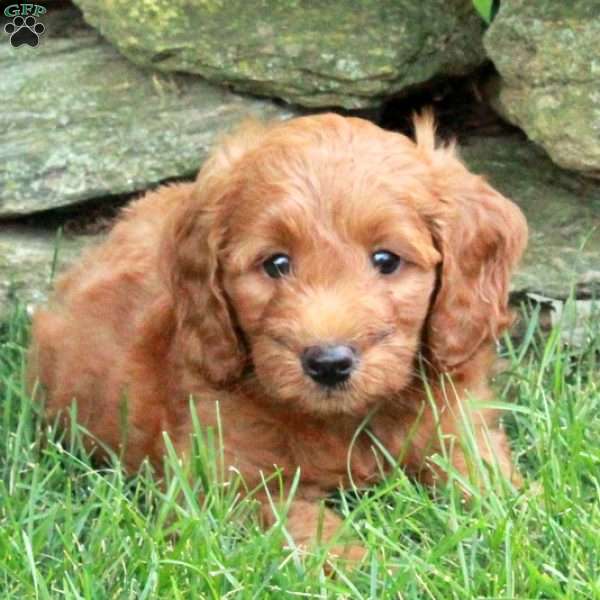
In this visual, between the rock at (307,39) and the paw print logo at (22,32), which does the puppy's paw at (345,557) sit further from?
the paw print logo at (22,32)

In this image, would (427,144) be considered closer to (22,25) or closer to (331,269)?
(331,269)

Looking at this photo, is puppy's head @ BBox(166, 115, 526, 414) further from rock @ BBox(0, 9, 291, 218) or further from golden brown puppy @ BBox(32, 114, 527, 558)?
rock @ BBox(0, 9, 291, 218)

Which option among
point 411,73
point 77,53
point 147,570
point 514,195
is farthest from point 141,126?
point 147,570

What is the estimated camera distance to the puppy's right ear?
11.9 feet

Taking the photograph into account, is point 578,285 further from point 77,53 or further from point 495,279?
point 77,53

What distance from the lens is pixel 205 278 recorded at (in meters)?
3.65

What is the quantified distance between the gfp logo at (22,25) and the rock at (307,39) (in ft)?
1.23

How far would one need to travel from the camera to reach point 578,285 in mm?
4613

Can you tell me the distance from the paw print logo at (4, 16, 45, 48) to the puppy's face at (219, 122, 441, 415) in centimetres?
165

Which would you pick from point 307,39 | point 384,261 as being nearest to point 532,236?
point 307,39

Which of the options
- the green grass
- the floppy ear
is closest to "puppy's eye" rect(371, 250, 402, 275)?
the floppy ear

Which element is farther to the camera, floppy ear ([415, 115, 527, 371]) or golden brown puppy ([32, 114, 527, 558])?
floppy ear ([415, 115, 527, 371])

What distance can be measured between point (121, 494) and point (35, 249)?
5.03ft

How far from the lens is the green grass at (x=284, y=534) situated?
323cm
